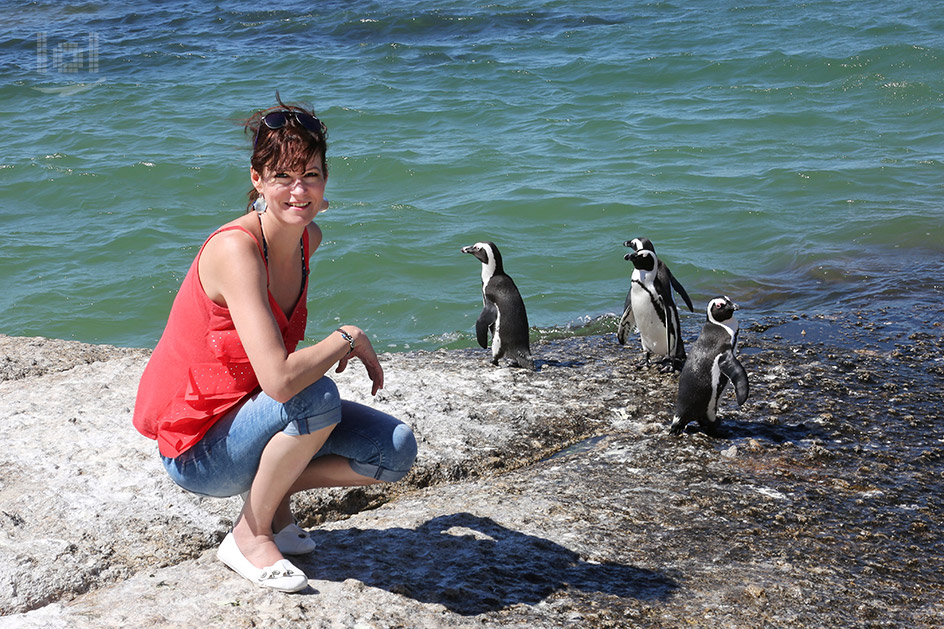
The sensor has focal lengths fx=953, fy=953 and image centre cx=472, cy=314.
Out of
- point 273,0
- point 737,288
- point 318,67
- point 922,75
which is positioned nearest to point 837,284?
point 737,288

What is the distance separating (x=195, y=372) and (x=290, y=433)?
31 cm

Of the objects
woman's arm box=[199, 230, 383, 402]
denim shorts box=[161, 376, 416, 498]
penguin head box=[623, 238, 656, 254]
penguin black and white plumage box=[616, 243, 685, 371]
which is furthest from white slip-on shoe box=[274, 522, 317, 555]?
penguin head box=[623, 238, 656, 254]

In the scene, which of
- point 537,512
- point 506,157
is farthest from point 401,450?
point 506,157

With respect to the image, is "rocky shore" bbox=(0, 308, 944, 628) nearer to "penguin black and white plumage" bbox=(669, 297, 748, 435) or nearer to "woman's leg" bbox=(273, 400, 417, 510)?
"penguin black and white plumage" bbox=(669, 297, 748, 435)

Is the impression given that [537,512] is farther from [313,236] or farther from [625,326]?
[625,326]

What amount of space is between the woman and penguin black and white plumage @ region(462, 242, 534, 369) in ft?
9.00

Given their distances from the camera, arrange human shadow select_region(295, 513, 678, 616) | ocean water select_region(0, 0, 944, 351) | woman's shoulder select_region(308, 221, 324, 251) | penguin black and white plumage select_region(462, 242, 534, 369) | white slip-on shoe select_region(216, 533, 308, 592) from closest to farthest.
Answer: white slip-on shoe select_region(216, 533, 308, 592)
human shadow select_region(295, 513, 678, 616)
woman's shoulder select_region(308, 221, 324, 251)
penguin black and white plumage select_region(462, 242, 534, 369)
ocean water select_region(0, 0, 944, 351)

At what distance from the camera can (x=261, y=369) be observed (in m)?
2.47

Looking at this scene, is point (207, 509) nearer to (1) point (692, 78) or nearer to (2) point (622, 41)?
(1) point (692, 78)

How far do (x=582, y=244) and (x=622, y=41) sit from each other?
824cm

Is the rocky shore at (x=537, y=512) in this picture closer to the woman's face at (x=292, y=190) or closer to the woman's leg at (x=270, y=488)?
the woman's leg at (x=270, y=488)

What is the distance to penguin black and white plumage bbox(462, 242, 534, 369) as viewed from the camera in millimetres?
5562

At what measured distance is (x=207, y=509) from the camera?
11.5ft

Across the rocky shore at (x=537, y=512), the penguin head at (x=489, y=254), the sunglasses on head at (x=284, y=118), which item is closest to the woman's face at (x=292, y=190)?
the sunglasses on head at (x=284, y=118)
